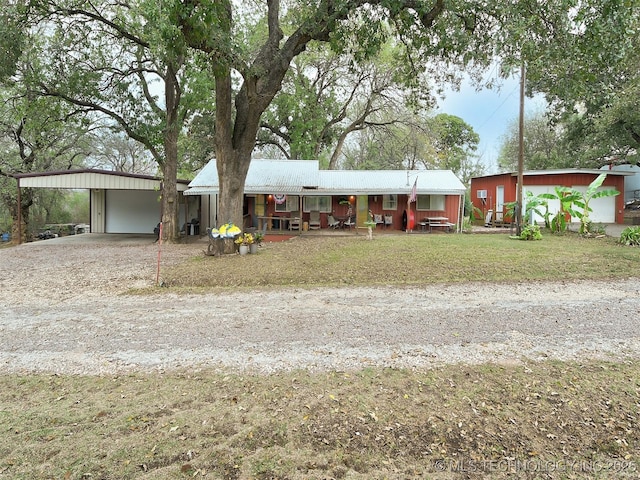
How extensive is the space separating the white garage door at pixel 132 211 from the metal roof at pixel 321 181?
4892 millimetres

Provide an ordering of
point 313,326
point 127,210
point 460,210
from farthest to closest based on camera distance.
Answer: point 127,210 → point 460,210 → point 313,326

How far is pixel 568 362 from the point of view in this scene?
3.85 meters

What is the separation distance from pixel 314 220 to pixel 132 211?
11191 millimetres

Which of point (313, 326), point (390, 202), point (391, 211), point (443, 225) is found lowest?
point (313, 326)

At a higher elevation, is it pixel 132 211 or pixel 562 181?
pixel 562 181

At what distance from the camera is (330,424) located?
285 cm

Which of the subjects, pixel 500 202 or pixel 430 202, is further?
pixel 500 202

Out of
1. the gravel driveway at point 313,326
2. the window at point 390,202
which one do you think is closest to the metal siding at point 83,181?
the gravel driveway at point 313,326

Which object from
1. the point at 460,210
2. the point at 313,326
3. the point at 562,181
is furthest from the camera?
the point at 562,181

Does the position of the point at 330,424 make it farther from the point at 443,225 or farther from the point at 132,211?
the point at 132,211

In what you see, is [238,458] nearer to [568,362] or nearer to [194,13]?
[568,362]

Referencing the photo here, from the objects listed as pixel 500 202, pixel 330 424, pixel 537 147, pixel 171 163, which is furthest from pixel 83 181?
pixel 537 147

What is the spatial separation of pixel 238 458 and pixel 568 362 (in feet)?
11.0

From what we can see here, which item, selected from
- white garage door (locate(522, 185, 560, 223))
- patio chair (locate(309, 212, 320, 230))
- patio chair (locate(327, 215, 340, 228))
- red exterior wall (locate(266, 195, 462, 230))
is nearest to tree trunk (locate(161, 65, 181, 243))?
red exterior wall (locate(266, 195, 462, 230))
